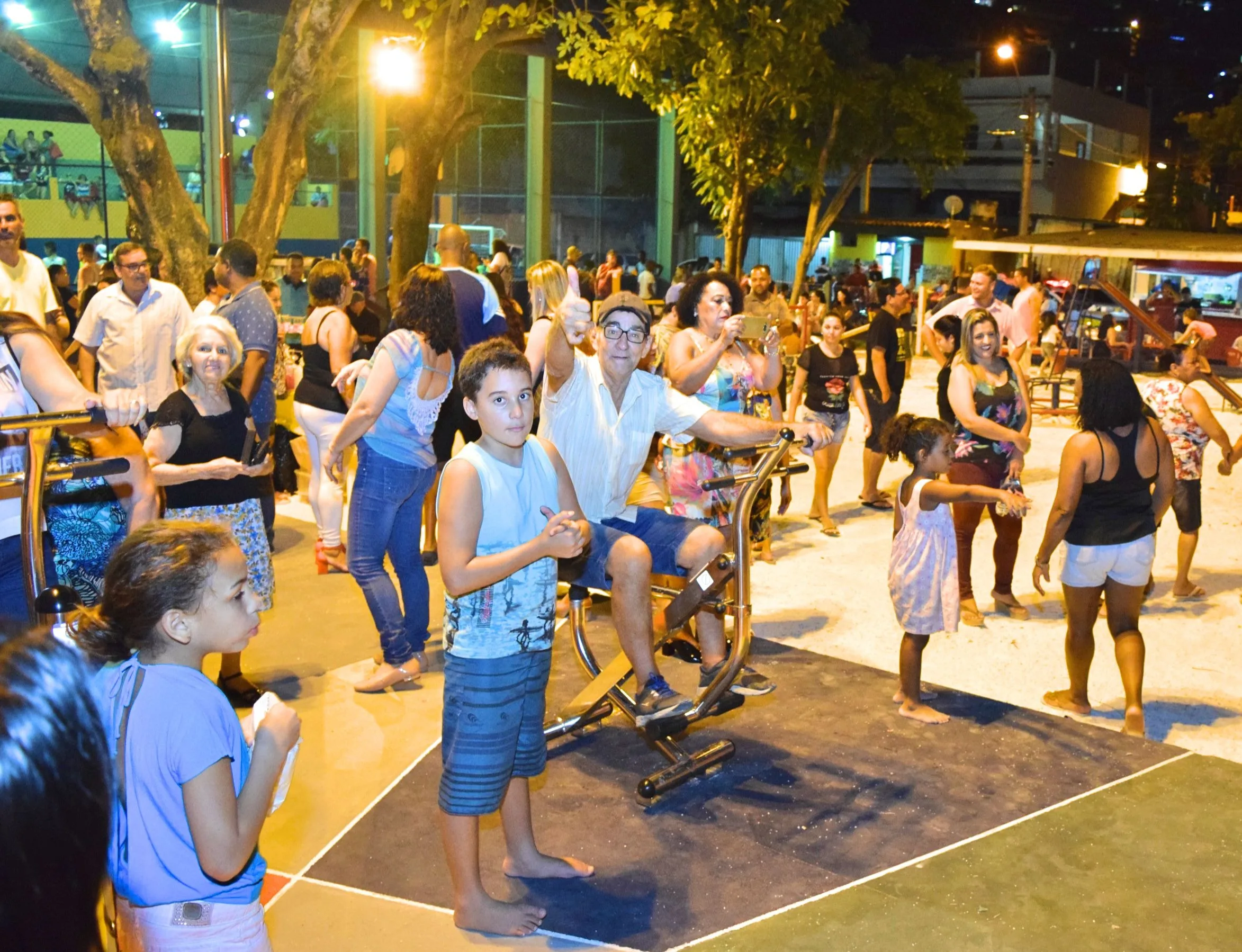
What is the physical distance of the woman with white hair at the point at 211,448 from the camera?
4730mm

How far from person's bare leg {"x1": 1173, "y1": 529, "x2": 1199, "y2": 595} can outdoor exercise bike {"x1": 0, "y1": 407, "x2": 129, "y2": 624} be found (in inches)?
251

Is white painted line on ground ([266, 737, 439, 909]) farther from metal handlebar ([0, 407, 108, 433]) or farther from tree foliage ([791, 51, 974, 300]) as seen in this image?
tree foliage ([791, 51, 974, 300])

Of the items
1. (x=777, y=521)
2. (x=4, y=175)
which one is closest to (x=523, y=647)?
(x=777, y=521)

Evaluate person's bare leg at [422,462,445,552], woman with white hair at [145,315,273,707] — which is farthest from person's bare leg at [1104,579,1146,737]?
person's bare leg at [422,462,445,552]

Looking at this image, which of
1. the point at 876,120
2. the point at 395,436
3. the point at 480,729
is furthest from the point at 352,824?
the point at 876,120

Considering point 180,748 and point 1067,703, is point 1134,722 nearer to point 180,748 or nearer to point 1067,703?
point 1067,703

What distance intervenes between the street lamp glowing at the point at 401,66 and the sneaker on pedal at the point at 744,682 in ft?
28.7

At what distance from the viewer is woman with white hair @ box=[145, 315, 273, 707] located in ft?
15.5

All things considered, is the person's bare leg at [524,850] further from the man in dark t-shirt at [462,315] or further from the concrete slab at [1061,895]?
the man in dark t-shirt at [462,315]

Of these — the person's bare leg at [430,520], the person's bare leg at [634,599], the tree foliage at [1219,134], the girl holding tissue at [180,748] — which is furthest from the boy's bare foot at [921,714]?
the tree foliage at [1219,134]

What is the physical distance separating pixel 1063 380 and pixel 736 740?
13.9 m

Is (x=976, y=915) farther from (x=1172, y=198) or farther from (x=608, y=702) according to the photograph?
(x=1172, y=198)

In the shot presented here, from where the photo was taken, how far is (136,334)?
6852 mm

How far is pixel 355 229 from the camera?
73.8 feet
